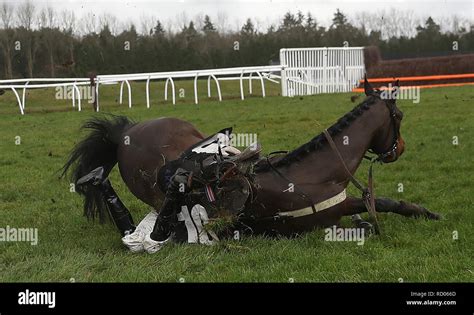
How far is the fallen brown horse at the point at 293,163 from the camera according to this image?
183 inches

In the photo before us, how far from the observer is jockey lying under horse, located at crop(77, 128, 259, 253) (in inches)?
174

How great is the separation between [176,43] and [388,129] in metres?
30.1

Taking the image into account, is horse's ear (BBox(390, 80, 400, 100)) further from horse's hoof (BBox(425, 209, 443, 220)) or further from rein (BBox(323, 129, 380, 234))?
horse's hoof (BBox(425, 209, 443, 220))

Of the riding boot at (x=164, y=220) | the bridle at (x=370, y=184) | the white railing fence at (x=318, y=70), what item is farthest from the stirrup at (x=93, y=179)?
the white railing fence at (x=318, y=70)

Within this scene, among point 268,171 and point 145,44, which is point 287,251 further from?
point 145,44

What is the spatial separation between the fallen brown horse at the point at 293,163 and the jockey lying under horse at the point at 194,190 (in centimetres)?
24

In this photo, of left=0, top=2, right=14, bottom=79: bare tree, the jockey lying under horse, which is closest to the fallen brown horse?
the jockey lying under horse

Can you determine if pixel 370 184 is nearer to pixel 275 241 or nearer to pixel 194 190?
pixel 275 241

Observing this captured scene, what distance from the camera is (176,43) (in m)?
33.9

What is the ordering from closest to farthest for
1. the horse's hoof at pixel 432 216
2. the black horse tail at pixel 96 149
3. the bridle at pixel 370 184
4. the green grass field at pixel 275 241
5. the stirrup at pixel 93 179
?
the green grass field at pixel 275 241 < the bridle at pixel 370 184 < the stirrup at pixel 93 179 < the horse's hoof at pixel 432 216 < the black horse tail at pixel 96 149

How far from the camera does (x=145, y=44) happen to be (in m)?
33.2

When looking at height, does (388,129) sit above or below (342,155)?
above

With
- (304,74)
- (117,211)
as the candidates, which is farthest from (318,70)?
(117,211)

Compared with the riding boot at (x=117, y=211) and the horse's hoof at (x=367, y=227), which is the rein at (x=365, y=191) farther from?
the riding boot at (x=117, y=211)
